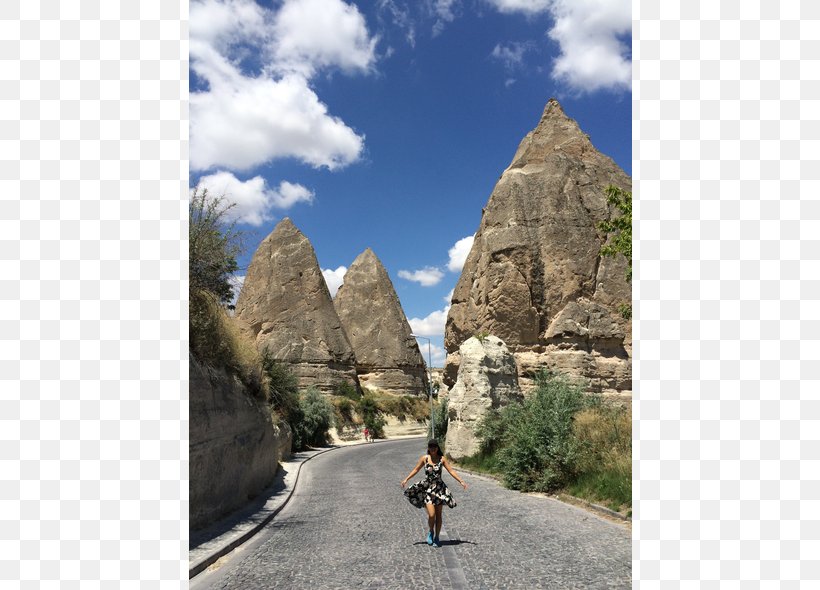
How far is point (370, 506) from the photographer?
10.5m

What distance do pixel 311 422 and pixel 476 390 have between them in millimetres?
14444

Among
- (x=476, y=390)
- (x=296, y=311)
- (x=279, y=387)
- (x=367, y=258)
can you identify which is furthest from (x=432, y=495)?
(x=367, y=258)

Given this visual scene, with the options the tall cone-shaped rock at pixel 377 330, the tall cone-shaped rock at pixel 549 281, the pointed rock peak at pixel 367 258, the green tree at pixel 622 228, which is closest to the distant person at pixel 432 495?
the green tree at pixel 622 228

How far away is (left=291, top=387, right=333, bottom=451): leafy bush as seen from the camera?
87.6 feet

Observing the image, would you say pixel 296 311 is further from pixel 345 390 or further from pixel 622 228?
pixel 622 228

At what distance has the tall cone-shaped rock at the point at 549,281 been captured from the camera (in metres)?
21.9

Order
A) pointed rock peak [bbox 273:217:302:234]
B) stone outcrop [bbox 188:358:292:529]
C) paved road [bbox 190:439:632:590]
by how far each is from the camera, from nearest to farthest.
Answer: paved road [bbox 190:439:632:590], stone outcrop [bbox 188:358:292:529], pointed rock peak [bbox 273:217:302:234]

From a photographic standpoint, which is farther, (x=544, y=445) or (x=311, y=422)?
(x=311, y=422)

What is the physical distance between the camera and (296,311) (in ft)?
153

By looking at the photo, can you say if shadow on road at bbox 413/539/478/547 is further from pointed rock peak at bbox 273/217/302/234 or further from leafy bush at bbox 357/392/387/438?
pointed rock peak at bbox 273/217/302/234

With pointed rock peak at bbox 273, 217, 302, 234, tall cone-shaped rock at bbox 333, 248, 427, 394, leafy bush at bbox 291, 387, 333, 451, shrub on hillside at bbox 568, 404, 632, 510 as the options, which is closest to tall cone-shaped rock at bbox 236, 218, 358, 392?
pointed rock peak at bbox 273, 217, 302, 234

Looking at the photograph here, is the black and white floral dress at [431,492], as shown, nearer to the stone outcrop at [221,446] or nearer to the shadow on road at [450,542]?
the shadow on road at [450,542]

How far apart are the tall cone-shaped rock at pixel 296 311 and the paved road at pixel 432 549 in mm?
33453

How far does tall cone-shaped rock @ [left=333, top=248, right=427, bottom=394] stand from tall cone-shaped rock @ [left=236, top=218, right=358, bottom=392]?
26.8 feet
